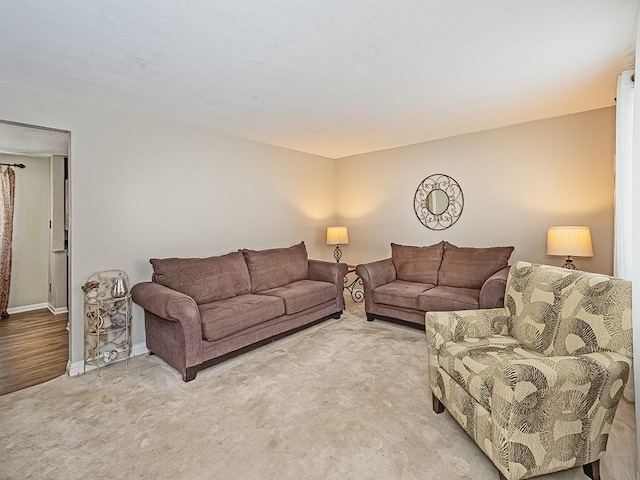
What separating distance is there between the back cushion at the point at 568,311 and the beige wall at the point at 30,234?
19.7 feet

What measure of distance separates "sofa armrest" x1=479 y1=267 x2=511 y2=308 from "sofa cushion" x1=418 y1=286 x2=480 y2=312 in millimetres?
154

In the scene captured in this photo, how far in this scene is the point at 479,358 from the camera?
5.95ft

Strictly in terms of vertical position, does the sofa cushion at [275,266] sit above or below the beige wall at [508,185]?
below

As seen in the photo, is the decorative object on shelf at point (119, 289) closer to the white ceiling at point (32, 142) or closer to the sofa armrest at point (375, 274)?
A: the white ceiling at point (32, 142)

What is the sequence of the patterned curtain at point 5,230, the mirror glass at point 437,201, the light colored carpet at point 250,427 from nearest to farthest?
the light colored carpet at point 250,427 → the patterned curtain at point 5,230 → the mirror glass at point 437,201

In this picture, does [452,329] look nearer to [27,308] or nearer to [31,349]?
[31,349]

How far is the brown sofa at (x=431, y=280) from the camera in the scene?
3.44 m

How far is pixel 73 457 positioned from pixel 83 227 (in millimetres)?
1852

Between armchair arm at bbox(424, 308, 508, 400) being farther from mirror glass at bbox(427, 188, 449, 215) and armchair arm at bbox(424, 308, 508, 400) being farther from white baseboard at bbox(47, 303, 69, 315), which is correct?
white baseboard at bbox(47, 303, 69, 315)

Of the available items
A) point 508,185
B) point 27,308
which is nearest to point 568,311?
point 508,185

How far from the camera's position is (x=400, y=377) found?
265 cm

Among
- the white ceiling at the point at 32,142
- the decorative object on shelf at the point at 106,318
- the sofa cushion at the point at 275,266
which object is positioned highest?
the white ceiling at the point at 32,142

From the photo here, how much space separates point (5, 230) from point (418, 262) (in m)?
5.56

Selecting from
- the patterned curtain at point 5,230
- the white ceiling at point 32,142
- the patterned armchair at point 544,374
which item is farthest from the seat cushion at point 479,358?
the patterned curtain at point 5,230
